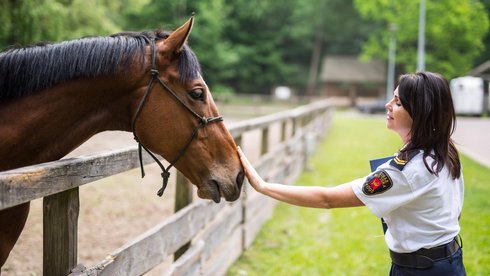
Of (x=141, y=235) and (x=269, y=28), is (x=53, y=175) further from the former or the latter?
(x=269, y=28)

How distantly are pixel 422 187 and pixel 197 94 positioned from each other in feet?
3.58

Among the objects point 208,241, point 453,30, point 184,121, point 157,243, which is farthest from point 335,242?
point 453,30

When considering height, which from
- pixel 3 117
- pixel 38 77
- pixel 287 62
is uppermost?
pixel 38 77

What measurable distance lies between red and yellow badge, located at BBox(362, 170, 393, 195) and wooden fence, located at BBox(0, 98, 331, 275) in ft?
3.98

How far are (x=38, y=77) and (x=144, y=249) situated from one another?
1.08m

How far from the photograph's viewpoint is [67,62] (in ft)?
6.43

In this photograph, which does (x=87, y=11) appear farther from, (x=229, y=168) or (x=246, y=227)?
(x=229, y=168)

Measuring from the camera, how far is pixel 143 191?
6.93 meters

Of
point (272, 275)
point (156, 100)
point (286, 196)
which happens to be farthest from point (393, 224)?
point (272, 275)

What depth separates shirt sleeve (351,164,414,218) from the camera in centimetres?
188

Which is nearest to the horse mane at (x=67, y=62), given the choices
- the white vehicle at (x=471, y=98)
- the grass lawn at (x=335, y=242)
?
the grass lawn at (x=335, y=242)

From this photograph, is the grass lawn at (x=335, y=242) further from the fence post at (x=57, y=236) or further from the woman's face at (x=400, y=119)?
the fence post at (x=57, y=236)

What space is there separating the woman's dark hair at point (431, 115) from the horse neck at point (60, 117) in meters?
1.27

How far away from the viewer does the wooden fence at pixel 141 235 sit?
5.41ft
